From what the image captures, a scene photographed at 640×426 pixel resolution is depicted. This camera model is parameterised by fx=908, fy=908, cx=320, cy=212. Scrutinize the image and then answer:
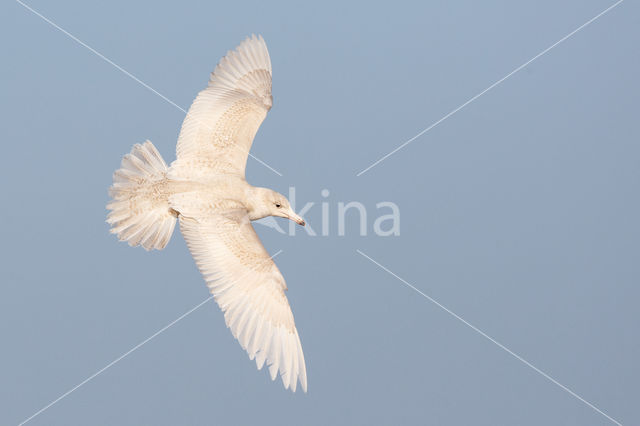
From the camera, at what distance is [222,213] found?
5.93m

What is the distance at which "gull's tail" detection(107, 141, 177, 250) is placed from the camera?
19.6ft

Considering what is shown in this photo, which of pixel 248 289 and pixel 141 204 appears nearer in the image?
pixel 248 289

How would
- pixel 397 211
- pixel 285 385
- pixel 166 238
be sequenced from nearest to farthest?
pixel 285 385 < pixel 166 238 < pixel 397 211

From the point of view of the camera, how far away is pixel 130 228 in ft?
19.7

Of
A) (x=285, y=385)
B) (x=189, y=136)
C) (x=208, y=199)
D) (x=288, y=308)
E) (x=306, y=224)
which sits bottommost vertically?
(x=285, y=385)

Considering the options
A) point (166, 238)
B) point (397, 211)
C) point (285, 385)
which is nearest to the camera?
point (285, 385)

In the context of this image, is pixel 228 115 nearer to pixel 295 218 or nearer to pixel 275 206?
pixel 275 206

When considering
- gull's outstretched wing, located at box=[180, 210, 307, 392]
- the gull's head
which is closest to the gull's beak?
the gull's head

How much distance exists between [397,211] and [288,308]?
114 centimetres

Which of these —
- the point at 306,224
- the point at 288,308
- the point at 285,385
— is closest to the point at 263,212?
the point at 306,224

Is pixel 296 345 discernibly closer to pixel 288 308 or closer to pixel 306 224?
pixel 288 308

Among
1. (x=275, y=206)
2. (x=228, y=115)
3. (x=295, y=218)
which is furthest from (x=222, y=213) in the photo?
(x=228, y=115)

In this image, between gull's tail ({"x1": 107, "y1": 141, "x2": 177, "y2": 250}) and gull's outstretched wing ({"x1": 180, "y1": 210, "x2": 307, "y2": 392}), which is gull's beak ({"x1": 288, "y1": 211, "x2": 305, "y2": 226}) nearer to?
gull's outstretched wing ({"x1": 180, "y1": 210, "x2": 307, "y2": 392})

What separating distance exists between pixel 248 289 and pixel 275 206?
634mm
